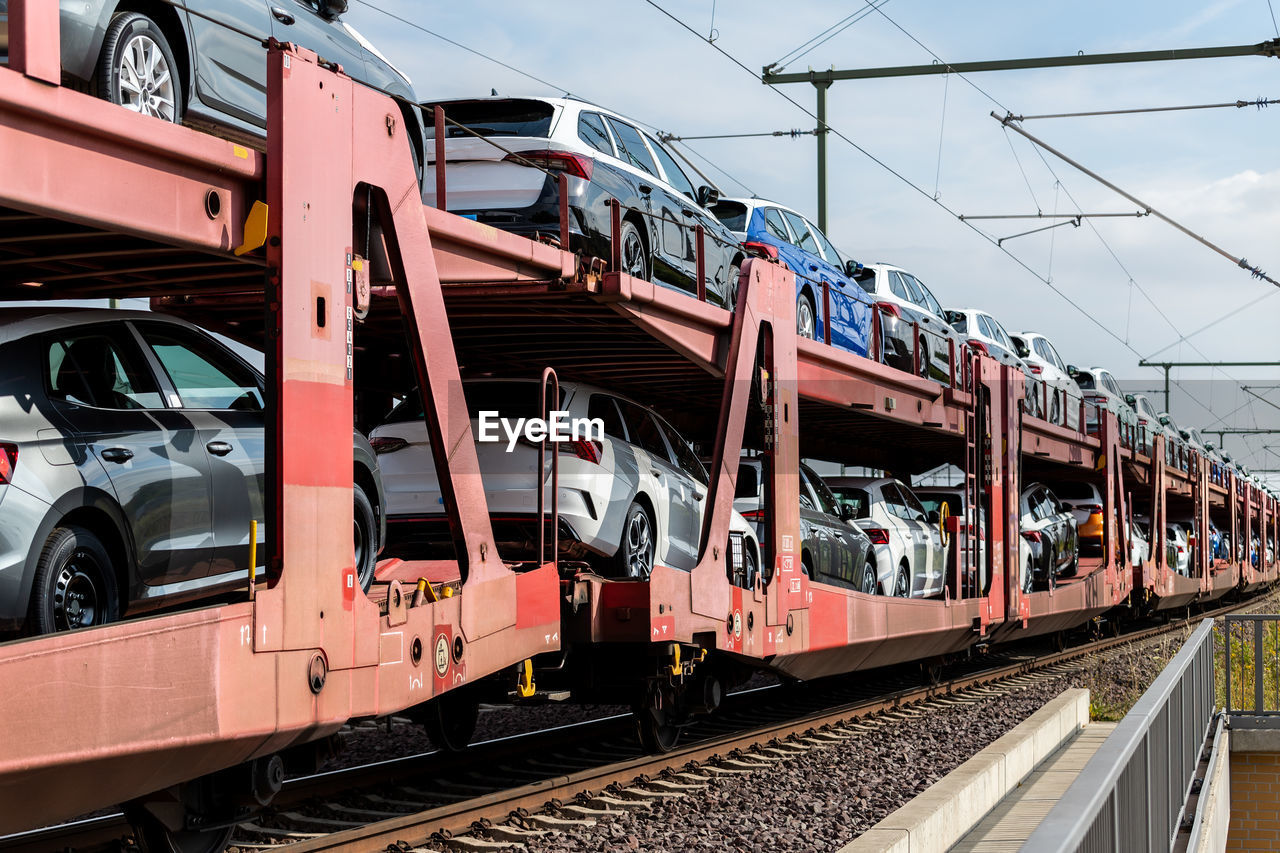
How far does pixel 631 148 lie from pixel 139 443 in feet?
19.1

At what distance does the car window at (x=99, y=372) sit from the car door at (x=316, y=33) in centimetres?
186

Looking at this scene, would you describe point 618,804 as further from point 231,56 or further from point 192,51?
point 192,51

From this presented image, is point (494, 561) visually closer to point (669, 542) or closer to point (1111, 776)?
point (669, 542)

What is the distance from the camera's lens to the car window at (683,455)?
32.8 feet

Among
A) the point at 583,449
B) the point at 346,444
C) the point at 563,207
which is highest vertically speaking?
the point at 563,207

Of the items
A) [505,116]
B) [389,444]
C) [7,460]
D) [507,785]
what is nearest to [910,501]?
[505,116]

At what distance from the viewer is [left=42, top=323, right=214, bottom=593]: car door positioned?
4.93m

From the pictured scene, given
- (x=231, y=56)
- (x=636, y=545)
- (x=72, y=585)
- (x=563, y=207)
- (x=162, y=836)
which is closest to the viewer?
(x=72, y=585)

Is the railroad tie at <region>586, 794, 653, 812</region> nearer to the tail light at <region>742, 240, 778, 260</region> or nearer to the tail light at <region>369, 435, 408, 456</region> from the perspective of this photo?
the tail light at <region>369, 435, 408, 456</region>

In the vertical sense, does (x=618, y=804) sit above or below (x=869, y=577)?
below

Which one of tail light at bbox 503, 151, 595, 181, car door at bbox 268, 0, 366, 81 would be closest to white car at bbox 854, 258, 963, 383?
tail light at bbox 503, 151, 595, 181

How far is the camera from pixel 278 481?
4840 millimetres

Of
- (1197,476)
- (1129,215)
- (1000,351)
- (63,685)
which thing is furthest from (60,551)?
(1197,476)

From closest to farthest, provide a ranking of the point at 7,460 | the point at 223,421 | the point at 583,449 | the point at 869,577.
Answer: the point at 7,460
the point at 223,421
the point at 583,449
the point at 869,577
